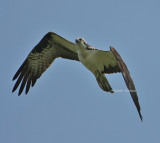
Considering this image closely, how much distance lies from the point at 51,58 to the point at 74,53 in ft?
2.29

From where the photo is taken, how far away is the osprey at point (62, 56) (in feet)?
42.5

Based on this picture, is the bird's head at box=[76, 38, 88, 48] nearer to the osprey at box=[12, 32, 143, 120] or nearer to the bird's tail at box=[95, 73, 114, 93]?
the osprey at box=[12, 32, 143, 120]

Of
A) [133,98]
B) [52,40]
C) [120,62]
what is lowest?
[133,98]

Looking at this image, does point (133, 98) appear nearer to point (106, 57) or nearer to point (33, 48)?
point (106, 57)

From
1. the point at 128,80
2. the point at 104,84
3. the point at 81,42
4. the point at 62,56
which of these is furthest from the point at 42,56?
the point at 128,80

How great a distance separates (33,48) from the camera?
14219mm

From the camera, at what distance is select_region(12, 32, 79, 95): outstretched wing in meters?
14.0

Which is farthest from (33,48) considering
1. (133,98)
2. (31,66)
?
(133,98)

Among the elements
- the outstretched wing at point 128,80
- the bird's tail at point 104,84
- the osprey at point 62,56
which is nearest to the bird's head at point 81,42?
the osprey at point 62,56

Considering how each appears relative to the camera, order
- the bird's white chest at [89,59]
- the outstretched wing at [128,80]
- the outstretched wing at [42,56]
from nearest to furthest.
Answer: the outstretched wing at [128,80] → the bird's white chest at [89,59] → the outstretched wing at [42,56]

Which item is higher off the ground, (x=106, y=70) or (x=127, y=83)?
(x=106, y=70)

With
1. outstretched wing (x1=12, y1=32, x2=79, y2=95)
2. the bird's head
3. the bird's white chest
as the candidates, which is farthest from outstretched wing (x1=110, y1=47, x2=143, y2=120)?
outstretched wing (x1=12, y1=32, x2=79, y2=95)

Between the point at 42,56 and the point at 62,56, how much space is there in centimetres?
57

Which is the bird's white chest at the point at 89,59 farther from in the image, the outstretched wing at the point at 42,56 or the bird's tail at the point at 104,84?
the outstretched wing at the point at 42,56
